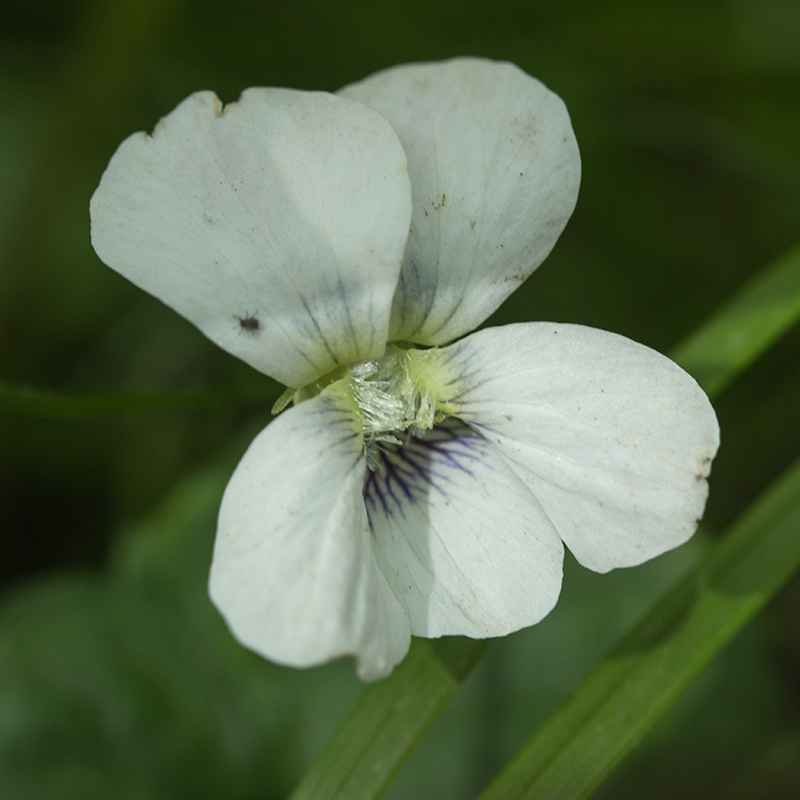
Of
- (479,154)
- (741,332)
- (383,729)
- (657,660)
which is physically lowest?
(383,729)

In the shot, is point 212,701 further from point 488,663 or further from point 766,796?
point 766,796

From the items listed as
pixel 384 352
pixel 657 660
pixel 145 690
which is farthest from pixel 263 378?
pixel 657 660

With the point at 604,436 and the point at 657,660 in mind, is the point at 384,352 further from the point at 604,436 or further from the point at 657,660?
the point at 657,660

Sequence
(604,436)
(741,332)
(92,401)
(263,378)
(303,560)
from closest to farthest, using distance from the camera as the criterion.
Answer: (303,560), (604,436), (92,401), (741,332), (263,378)

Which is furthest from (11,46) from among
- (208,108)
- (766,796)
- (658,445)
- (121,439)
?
(766,796)

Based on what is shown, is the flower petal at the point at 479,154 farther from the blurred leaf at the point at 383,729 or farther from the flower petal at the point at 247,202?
the blurred leaf at the point at 383,729

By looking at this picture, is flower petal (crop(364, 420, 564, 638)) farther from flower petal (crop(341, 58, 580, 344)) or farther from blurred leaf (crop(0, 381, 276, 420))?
blurred leaf (crop(0, 381, 276, 420))
